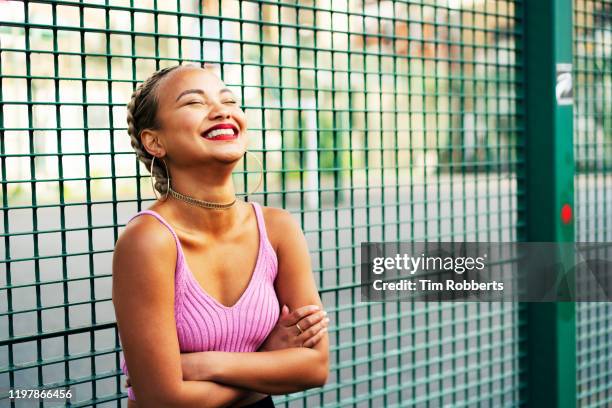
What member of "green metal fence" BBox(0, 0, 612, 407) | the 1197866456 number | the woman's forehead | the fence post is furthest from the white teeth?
the fence post

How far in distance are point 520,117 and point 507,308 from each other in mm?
1213

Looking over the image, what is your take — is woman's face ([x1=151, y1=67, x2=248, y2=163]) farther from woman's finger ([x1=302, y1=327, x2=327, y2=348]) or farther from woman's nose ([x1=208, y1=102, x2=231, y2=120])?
woman's finger ([x1=302, y1=327, x2=327, y2=348])

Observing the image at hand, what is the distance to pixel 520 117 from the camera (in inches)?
154

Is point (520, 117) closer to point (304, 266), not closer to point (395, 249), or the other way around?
point (395, 249)

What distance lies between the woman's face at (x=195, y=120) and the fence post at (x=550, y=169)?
7.68ft

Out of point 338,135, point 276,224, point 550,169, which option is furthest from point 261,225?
point 338,135

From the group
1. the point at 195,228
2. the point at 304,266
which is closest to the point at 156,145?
the point at 195,228

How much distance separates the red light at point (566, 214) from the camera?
371cm

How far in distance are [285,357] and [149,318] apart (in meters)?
0.41

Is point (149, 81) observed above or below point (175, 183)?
above

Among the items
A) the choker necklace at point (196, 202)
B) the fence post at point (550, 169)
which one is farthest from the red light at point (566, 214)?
the choker necklace at point (196, 202)

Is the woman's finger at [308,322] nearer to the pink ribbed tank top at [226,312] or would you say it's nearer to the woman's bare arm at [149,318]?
the pink ribbed tank top at [226,312]

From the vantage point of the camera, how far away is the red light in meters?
3.71

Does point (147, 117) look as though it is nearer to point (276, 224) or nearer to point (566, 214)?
point (276, 224)
